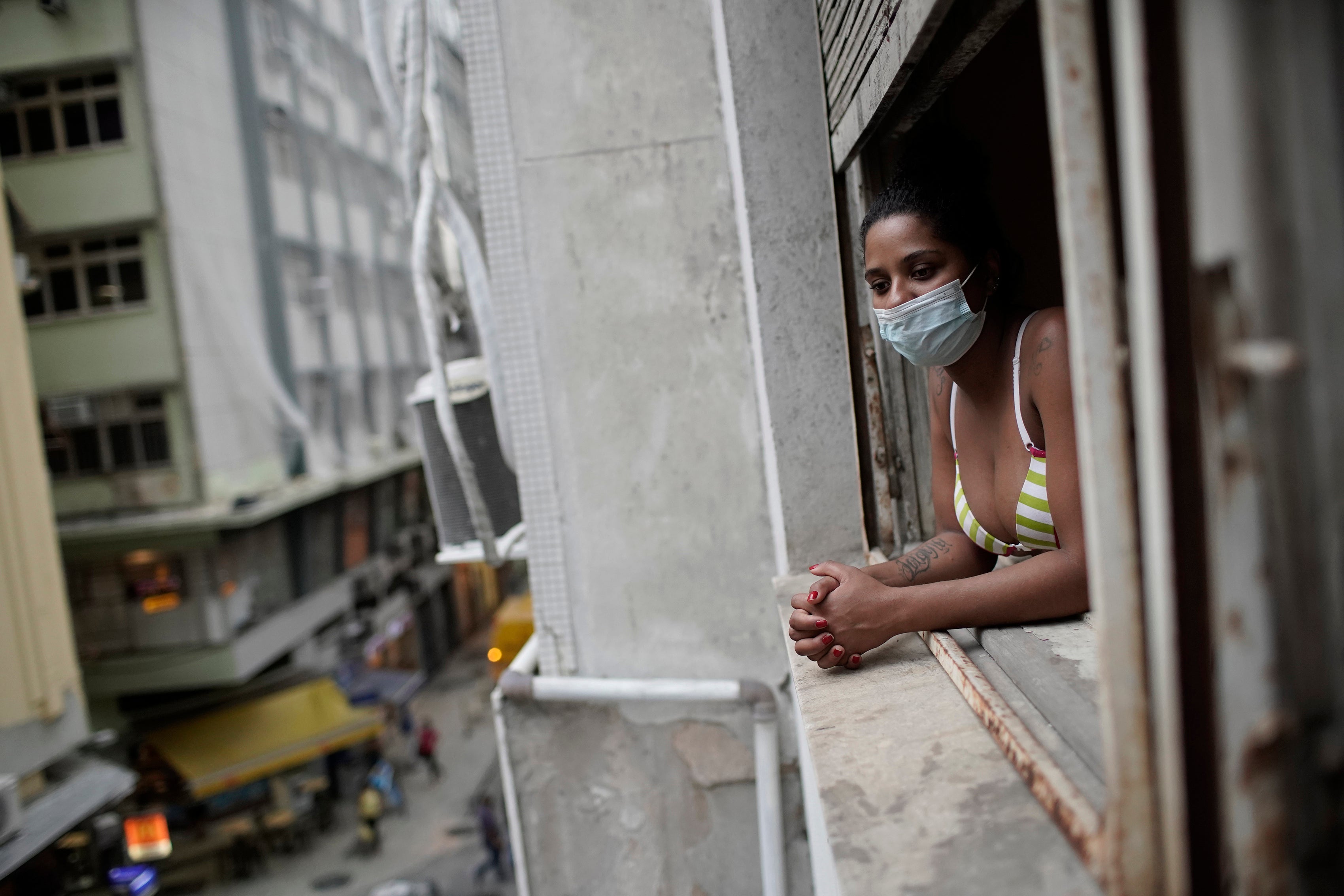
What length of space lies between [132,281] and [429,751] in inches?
354

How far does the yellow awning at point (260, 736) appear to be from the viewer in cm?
1290

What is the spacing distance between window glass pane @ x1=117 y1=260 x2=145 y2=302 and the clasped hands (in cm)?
1436

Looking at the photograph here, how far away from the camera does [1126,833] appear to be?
825 mm

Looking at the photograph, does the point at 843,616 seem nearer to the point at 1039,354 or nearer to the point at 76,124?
the point at 1039,354

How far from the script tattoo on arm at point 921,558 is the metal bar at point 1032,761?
0.26m

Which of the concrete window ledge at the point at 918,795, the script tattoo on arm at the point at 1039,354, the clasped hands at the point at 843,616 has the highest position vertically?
the script tattoo on arm at the point at 1039,354

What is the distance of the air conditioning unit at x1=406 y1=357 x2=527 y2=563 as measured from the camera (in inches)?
153

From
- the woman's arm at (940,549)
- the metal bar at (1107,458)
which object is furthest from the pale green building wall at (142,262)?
the metal bar at (1107,458)

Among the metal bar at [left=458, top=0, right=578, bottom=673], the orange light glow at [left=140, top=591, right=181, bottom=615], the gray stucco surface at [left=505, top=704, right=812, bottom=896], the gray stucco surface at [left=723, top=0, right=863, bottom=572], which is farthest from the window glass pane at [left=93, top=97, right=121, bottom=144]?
the gray stucco surface at [left=723, top=0, right=863, bottom=572]

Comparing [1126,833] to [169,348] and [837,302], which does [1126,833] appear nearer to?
[837,302]

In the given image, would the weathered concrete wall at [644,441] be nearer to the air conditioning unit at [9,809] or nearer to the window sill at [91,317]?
the air conditioning unit at [9,809]

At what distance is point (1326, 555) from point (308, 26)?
2119 cm

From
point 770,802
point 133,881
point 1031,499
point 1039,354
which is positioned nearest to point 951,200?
point 1039,354

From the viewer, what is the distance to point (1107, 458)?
0.82 metres
